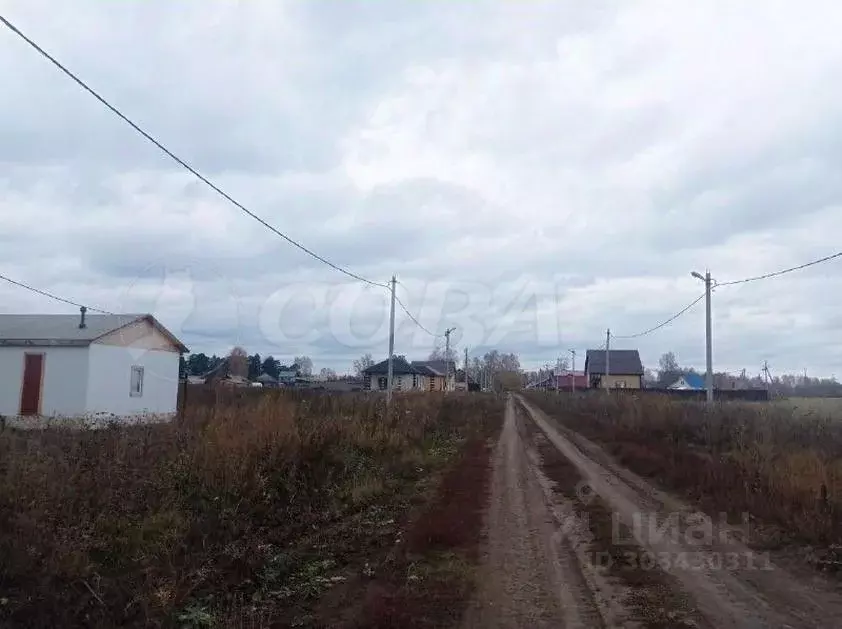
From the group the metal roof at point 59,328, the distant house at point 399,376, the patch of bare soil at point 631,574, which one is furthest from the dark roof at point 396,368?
the patch of bare soil at point 631,574

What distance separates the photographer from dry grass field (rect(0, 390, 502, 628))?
6.07 m

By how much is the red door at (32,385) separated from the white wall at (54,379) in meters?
0.14

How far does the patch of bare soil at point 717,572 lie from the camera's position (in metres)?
6.23

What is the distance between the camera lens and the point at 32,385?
981 inches

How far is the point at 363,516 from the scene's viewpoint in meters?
11.0

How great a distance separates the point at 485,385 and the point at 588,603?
5325 inches

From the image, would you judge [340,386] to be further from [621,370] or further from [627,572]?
[627,572]

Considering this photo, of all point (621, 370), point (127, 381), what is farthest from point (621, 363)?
point (127, 381)

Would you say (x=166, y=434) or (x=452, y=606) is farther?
(x=166, y=434)

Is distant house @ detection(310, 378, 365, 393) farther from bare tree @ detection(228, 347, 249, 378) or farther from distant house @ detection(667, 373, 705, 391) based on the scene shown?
distant house @ detection(667, 373, 705, 391)

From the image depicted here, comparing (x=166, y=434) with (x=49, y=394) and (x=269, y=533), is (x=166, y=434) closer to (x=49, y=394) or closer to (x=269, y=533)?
(x=269, y=533)

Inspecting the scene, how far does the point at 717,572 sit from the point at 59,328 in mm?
25948

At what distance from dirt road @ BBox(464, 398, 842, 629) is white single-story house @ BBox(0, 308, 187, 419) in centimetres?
1769

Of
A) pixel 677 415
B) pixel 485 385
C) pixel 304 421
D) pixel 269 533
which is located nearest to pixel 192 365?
pixel 677 415
